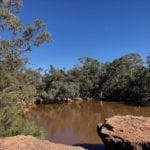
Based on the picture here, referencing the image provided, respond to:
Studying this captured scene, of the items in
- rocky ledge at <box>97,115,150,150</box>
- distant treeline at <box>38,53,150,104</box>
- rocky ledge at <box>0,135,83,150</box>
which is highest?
distant treeline at <box>38,53,150,104</box>

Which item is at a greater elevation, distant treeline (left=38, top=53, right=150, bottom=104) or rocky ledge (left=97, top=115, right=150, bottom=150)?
distant treeline (left=38, top=53, right=150, bottom=104)

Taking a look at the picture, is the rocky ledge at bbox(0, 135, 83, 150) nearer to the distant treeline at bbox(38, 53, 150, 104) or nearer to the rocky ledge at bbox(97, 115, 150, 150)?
the rocky ledge at bbox(97, 115, 150, 150)

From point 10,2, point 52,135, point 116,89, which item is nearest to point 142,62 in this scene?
point 116,89

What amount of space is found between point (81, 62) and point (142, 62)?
11.6 m

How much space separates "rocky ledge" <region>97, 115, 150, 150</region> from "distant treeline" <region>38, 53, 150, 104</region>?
3423 cm

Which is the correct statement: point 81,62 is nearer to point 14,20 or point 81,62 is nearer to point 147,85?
point 147,85

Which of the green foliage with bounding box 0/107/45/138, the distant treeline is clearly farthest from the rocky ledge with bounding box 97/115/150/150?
the distant treeline

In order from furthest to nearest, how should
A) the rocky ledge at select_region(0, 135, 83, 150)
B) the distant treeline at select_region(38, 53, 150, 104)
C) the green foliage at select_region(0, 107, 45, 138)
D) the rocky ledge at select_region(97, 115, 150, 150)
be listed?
1. the distant treeline at select_region(38, 53, 150, 104)
2. the green foliage at select_region(0, 107, 45, 138)
3. the rocky ledge at select_region(97, 115, 150, 150)
4. the rocky ledge at select_region(0, 135, 83, 150)

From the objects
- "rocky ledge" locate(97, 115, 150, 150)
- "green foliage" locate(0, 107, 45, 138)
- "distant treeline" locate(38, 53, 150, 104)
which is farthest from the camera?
"distant treeline" locate(38, 53, 150, 104)

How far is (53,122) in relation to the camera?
29000 mm

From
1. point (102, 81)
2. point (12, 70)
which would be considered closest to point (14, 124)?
point (12, 70)

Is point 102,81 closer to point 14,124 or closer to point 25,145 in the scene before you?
point 14,124

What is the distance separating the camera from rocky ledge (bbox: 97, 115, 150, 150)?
11781 millimetres

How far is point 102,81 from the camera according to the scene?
56.4 metres
